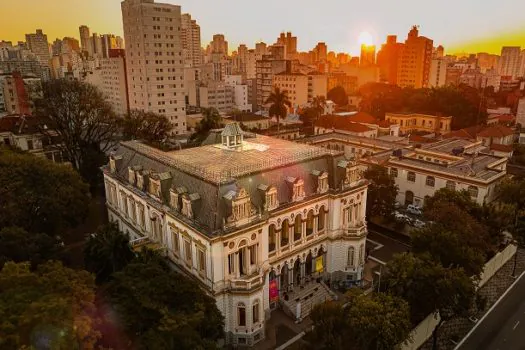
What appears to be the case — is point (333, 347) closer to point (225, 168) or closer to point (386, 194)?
point (225, 168)

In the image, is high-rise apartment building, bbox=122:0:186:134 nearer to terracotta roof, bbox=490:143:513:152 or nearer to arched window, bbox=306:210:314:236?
arched window, bbox=306:210:314:236

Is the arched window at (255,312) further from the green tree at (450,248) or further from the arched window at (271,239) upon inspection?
the green tree at (450,248)

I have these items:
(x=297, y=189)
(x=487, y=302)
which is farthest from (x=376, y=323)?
(x=487, y=302)

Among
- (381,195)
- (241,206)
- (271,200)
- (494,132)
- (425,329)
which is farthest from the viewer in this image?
(494,132)

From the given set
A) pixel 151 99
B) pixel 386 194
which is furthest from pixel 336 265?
pixel 151 99

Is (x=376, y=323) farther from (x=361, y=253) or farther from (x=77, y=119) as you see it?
(x=77, y=119)

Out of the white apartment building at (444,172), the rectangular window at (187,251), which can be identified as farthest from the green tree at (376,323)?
the white apartment building at (444,172)
